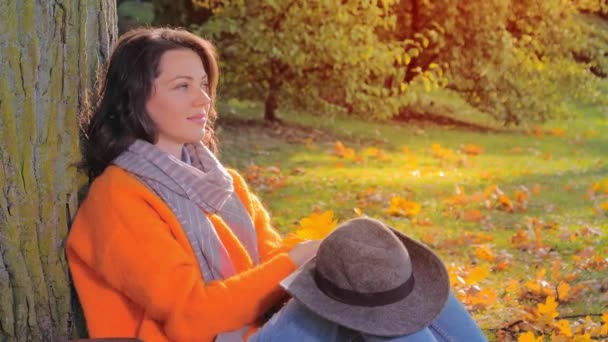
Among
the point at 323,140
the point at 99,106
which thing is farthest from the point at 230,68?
the point at 99,106

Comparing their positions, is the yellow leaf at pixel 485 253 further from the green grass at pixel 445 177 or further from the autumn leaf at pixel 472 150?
the autumn leaf at pixel 472 150

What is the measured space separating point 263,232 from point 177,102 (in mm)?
648

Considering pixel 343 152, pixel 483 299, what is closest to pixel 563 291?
pixel 483 299

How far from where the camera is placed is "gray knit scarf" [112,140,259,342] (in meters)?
2.92

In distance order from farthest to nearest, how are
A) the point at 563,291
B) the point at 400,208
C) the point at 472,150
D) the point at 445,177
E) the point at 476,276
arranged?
the point at 472,150, the point at 445,177, the point at 400,208, the point at 563,291, the point at 476,276

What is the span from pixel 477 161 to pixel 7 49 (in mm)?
7809

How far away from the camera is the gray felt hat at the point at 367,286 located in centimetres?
259

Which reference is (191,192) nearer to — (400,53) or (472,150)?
(472,150)

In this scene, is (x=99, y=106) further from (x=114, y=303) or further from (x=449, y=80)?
(x=449, y=80)

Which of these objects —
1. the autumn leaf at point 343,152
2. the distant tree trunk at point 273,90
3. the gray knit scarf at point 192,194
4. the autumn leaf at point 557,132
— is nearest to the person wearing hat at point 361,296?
the gray knit scarf at point 192,194

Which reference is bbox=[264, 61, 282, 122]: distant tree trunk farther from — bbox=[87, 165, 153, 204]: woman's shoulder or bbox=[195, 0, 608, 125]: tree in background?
bbox=[87, 165, 153, 204]: woman's shoulder

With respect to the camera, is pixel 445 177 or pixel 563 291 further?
pixel 445 177

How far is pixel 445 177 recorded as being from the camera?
29.0 feet

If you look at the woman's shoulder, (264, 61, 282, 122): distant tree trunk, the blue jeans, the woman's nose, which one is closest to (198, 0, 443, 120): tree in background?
(264, 61, 282, 122): distant tree trunk
